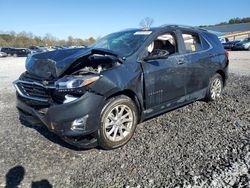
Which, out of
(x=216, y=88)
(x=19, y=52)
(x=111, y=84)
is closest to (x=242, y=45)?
(x=216, y=88)

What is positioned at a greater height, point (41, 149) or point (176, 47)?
point (176, 47)

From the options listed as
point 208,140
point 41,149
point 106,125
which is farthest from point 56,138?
point 208,140

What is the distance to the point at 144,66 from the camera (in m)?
4.47

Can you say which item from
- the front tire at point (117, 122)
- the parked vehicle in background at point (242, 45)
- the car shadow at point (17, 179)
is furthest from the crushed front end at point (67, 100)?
the parked vehicle in background at point (242, 45)

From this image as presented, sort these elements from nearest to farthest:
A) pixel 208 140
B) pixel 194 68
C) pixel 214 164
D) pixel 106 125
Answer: pixel 214 164 → pixel 106 125 → pixel 208 140 → pixel 194 68

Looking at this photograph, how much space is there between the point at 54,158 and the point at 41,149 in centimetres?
41

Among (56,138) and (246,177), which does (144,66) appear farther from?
(246,177)

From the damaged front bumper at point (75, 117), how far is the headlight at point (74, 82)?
15cm

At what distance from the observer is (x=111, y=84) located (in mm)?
3965

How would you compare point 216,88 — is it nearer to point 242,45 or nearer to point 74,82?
point 74,82

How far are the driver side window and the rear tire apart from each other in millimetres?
1467

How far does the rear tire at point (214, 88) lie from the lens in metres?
6.22

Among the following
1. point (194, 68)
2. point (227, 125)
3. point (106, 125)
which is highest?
point (194, 68)

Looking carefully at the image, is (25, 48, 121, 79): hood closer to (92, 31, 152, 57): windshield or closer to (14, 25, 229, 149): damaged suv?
(14, 25, 229, 149): damaged suv
